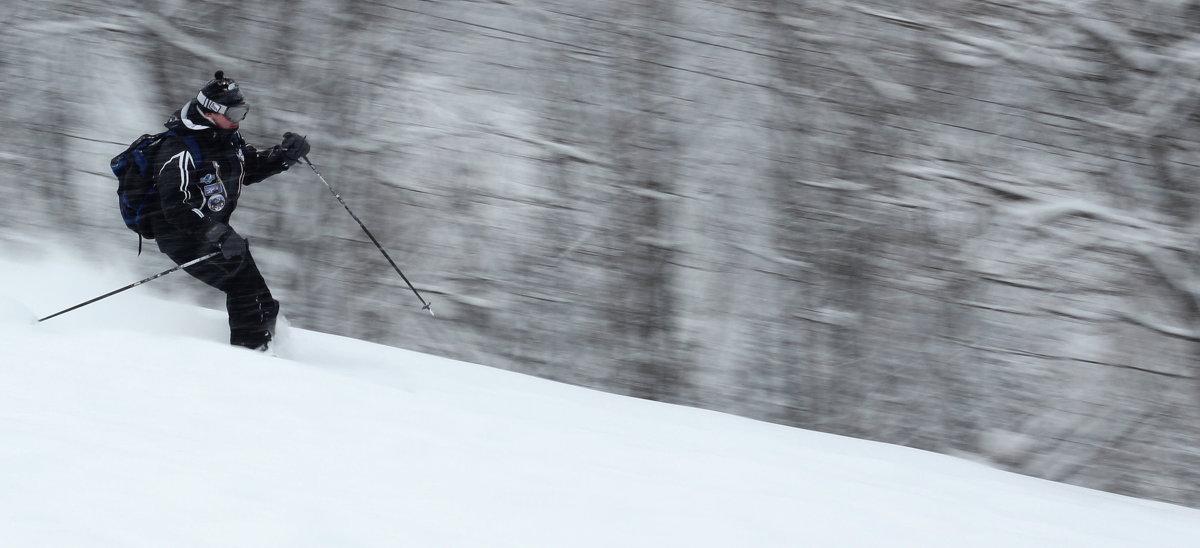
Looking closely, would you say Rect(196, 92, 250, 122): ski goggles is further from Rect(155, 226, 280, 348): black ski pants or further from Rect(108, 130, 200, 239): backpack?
Rect(155, 226, 280, 348): black ski pants

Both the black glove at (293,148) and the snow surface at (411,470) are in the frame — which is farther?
the black glove at (293,148)

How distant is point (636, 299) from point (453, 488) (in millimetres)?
3375

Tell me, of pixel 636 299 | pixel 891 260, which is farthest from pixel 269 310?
pixel 891 260

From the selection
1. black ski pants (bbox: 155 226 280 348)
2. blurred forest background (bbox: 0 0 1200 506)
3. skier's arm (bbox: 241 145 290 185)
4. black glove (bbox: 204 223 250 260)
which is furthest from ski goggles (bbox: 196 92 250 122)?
blurred forest background (bbox: 0 0 1200 506)

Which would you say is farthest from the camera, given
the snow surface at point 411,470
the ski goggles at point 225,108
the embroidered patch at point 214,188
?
the embroidered patch at point 214,188

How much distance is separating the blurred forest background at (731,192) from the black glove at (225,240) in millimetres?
2083

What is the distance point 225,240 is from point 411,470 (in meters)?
2.01

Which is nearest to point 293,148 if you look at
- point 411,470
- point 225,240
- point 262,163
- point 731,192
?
point 262,163

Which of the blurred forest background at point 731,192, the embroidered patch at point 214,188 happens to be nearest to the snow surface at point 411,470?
the embroidered patch at point 214,188

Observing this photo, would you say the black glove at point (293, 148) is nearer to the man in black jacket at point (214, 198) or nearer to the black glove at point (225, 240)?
the man in black jacket at point (214, 198)

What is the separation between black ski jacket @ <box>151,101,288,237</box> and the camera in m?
4.54

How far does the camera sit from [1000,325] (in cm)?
627

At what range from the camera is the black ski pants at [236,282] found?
482 centimetres

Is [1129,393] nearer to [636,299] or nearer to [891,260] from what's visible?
[891,260]
